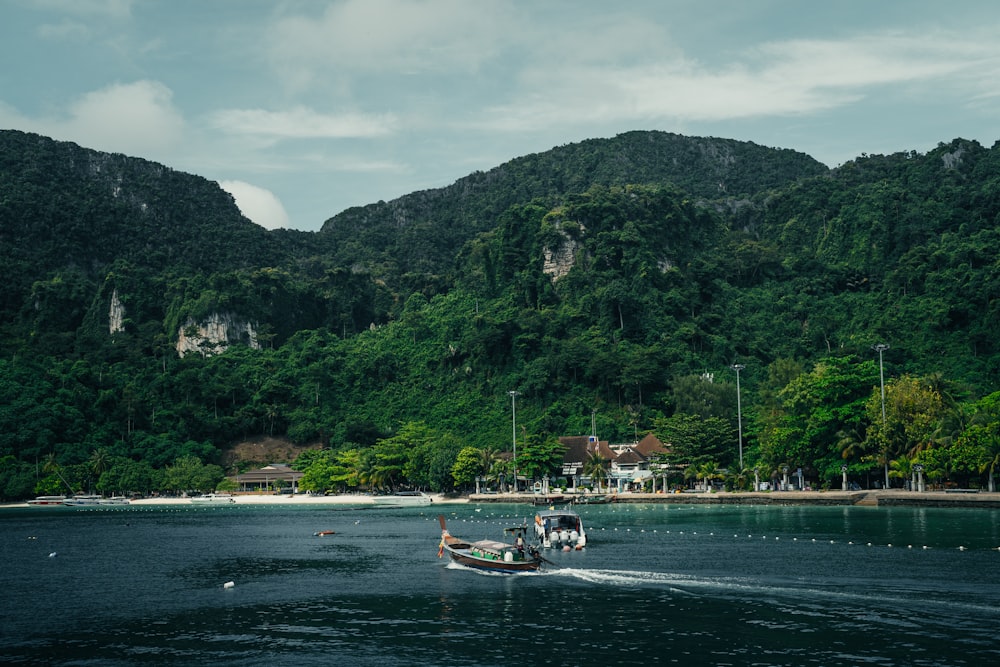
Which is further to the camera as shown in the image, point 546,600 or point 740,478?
point 740,478

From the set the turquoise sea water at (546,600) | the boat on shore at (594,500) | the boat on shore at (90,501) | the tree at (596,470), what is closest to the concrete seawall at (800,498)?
the boat on shore at (594,500)

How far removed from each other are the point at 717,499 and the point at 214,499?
3565 inches

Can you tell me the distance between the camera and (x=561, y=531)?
225 ft

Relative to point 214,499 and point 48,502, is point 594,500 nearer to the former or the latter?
point 214,499

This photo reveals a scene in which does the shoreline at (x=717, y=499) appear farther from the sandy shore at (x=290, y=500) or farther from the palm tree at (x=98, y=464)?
the palm tree at (x=98, y=464)

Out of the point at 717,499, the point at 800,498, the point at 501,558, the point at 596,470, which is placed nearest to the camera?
the point at 501,558

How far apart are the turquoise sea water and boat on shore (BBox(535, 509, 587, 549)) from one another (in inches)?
87.5

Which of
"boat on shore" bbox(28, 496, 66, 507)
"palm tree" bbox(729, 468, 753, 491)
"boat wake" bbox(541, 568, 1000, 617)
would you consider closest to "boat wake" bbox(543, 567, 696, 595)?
"boat wake" bbox(541, 568, 1000, 617)

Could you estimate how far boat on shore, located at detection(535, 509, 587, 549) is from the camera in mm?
67750

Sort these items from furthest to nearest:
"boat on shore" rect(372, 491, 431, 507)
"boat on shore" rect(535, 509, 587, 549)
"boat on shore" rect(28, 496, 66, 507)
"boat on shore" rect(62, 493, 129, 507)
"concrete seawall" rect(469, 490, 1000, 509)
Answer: "boat on shore" rect(28, 496, 66, 507) < "boat on shore" rect(62, 493, 129, 507) < "boat on shore" rect(372, 491, 431, 507) < "concrete seawall" rect(469, 490, 1000, 509) < "boat on shore" rect(535, 509, 587, 549)

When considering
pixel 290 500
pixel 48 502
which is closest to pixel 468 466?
pixel 290 500

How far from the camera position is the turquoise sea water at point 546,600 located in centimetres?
3669

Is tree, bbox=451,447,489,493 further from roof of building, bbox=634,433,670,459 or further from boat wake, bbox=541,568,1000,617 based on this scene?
boat wake, bbox=541,568,1000,617

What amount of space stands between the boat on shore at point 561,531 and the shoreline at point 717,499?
4212 centimetres
